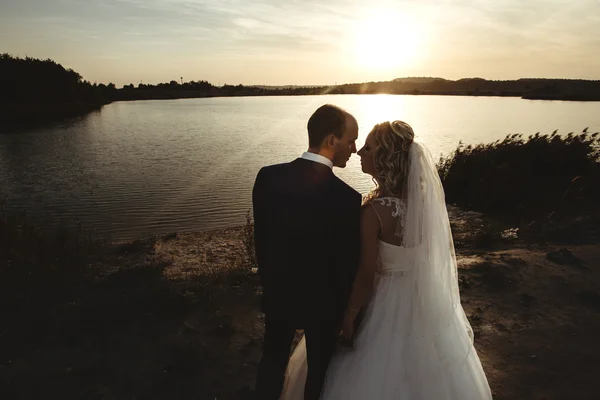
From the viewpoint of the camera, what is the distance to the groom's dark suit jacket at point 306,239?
258 cm

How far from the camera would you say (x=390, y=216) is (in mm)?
2869

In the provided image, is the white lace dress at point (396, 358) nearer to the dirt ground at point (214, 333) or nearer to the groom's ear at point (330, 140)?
the groom's ear at point (330, 140)

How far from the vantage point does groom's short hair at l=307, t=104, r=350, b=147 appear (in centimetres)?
261

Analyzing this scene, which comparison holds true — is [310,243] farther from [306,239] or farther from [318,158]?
[318,158]

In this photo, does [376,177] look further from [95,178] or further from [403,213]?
[95,178]

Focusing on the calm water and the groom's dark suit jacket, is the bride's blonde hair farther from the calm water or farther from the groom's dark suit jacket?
the calm water

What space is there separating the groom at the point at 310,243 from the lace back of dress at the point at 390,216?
226 mm

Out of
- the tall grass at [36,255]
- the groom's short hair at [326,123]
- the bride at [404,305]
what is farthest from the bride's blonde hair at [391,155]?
the tall grass at [36,255]

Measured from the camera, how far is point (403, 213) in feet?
9.63

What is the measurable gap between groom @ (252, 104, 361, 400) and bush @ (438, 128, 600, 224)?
1288cm

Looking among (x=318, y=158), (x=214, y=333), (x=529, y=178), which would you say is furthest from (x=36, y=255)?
(x=529, y=178)

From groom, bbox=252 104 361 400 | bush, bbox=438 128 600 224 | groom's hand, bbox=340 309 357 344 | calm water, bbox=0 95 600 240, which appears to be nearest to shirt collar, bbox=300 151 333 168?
groom, bbox=252 104 361 400

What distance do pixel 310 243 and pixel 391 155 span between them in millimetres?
942

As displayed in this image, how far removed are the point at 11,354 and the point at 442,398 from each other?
4.84m
